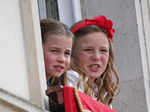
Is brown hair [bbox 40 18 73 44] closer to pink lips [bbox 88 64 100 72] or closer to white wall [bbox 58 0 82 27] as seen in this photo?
pink lips [bbox 88 64 100 72]

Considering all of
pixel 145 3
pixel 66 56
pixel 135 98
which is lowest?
pixel 135 98

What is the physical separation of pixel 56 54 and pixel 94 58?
557 mm

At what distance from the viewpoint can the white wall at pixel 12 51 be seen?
9.37 feet

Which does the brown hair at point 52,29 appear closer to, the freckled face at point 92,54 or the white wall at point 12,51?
the freckled face at point 92,54

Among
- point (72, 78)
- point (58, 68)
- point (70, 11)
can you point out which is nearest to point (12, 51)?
point (58, 68)

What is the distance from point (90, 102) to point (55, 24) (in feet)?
2.40

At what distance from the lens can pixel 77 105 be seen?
10.4 feet

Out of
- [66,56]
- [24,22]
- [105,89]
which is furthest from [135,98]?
[24,22]

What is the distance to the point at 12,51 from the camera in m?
2.92

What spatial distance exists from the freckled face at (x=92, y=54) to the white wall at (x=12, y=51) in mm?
1245

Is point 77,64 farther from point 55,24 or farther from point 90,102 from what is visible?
point 90,102

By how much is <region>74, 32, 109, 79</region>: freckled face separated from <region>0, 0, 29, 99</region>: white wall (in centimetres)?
125

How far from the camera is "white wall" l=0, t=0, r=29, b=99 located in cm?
286

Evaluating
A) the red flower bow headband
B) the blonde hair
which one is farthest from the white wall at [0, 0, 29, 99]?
the red flower bow headband
